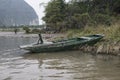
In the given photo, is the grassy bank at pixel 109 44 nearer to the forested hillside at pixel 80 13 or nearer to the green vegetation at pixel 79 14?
the green vegetation at pixel 79 14

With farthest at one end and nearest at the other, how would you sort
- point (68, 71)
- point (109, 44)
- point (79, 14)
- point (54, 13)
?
point (54, 13) < point (79, 14) < point (109, 44) < point (68, 71)

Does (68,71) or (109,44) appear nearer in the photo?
(68,71)

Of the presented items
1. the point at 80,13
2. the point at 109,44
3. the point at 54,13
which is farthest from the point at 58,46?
the point at 54,13

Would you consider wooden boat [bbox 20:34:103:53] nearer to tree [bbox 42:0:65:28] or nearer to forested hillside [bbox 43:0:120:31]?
forested hillside [bbox 43:0:120:31]

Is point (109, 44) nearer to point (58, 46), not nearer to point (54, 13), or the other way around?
point (58, 46)

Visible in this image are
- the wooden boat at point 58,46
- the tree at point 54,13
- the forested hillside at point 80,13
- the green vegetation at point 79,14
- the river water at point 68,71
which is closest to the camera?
the river water at point 68,71

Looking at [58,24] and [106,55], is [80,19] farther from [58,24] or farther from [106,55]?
[106,55]

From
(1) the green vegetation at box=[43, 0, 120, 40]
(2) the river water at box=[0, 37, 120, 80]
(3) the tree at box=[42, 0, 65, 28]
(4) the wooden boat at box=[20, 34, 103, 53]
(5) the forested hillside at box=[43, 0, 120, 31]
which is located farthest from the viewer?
(3) the tree at box=[42, 0, 65, 28]

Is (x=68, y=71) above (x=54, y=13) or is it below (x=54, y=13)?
below

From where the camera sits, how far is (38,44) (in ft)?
68.3

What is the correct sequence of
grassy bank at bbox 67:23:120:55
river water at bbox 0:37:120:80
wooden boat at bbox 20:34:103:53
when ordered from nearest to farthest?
river water at bbox 0:37:120:80, grassy bank at bbox 67:23:120:55, wooden boat at bbox 20:34:103:53

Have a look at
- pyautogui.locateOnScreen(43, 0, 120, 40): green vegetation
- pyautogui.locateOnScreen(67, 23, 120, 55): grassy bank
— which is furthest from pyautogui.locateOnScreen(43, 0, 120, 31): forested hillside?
pyautogui.locateOnScreen(67, 23, 120, 55): grassy bank

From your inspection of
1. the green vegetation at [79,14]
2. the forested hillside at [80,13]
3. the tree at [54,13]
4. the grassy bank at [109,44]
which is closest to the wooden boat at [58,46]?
the grassy bank at [109,44]

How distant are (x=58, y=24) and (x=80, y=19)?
755 cm
